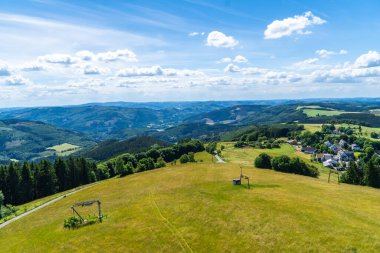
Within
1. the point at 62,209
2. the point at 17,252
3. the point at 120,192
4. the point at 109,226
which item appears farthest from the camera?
the point at 120,192

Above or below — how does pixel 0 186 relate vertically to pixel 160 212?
below

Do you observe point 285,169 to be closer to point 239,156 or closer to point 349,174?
point 349,174

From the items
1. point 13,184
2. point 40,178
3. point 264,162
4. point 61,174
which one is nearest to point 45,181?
point 40,178

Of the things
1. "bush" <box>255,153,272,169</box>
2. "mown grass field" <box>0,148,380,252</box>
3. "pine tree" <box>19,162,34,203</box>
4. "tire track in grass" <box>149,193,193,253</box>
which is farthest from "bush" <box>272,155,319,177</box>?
"pine tree" <box>19,162,34,203</box>

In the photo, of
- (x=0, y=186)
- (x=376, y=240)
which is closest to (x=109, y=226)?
(x=376, y=240)

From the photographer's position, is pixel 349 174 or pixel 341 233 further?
pixel 349 174

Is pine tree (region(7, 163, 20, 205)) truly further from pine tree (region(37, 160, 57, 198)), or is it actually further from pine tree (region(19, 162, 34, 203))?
pine tree (region(37, 160, 57, 198))

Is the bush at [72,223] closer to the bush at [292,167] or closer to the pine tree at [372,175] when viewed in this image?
the bush at [292,167]
